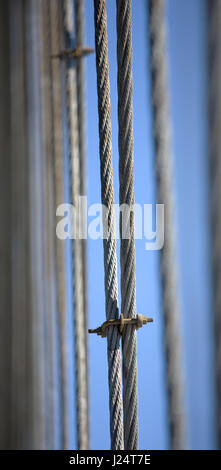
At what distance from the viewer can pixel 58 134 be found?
2215 mm

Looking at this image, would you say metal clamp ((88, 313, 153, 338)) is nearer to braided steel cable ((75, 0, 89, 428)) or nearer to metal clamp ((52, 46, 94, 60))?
braided steel cable ((75, 0, 89, 428))

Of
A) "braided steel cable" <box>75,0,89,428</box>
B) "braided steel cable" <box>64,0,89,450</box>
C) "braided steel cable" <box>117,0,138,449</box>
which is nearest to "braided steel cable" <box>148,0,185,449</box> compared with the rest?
"braided steel cable" <box>117,0,138,449</box>

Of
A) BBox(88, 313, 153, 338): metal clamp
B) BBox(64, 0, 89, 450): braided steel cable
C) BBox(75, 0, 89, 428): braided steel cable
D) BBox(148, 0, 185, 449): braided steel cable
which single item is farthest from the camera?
BBox(75, 0, 89, 428): braided steel cable

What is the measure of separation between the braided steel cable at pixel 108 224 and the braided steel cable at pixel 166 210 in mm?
243

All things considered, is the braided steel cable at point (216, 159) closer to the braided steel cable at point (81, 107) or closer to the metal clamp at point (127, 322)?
the metal clamp at point (127, 322)

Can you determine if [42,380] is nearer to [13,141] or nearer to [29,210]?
[29,210]

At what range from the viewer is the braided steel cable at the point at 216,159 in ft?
2.35

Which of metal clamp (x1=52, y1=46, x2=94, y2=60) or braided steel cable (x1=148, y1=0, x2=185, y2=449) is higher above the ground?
metal clamp (x1=52, y1=46, x2=94, y2=60)

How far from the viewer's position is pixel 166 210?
39.7 inches

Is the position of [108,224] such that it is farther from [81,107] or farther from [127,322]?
[81,107]

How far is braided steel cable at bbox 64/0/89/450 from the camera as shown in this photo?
174 cm

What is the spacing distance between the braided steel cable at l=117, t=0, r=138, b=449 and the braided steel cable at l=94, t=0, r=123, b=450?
0.02 meters

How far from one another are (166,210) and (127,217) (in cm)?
24

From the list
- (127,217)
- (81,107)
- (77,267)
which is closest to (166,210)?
(127,217)
